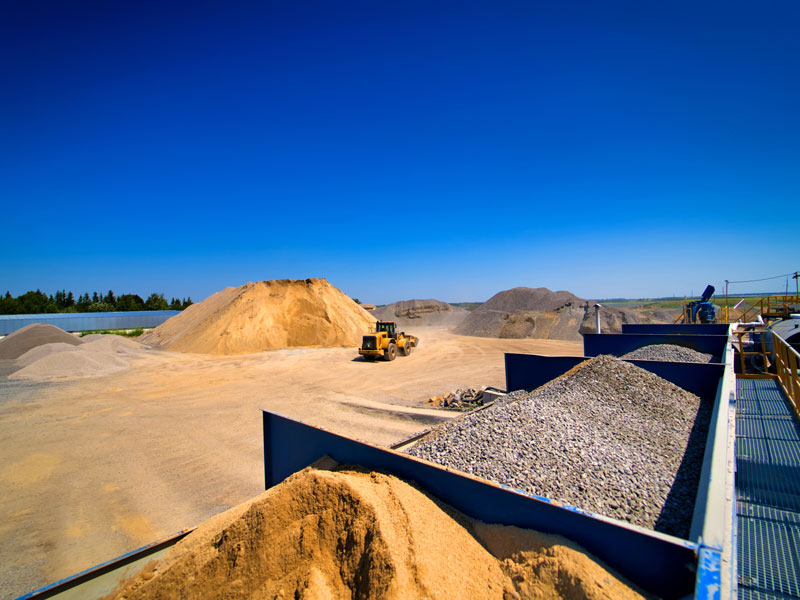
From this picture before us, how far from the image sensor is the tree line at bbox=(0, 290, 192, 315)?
164 feet

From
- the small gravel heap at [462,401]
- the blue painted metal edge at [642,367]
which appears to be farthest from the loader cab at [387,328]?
the blue painted metal edge at [642,367]

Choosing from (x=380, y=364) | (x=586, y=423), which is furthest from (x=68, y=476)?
(x=380, y=364)

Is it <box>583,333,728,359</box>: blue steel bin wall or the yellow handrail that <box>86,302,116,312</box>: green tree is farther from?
the yellow handrail

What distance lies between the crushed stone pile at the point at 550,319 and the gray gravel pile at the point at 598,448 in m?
24.0

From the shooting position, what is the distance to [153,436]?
8859mm

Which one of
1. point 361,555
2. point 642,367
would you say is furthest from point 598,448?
point 642,367

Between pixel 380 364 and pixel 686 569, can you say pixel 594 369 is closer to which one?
pixel 686 569

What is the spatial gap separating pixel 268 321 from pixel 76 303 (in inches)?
2101

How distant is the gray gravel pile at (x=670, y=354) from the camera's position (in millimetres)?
8961

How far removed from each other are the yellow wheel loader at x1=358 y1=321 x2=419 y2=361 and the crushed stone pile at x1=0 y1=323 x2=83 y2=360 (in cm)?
1507

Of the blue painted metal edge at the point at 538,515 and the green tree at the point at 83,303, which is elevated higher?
the green tree at the point at 83,303

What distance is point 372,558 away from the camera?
236 cm

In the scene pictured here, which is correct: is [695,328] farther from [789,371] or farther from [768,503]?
[768,503]

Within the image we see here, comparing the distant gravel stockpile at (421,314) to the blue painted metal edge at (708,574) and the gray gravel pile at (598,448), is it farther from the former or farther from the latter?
the blue painted metal edge at (708,574)
